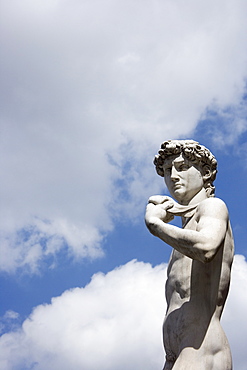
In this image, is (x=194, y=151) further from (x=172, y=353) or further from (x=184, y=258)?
(x=172, y=353)

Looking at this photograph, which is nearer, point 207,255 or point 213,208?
point 207,255

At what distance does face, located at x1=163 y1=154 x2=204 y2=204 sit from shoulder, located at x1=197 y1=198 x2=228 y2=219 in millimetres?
532

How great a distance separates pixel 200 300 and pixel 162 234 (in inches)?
38.1

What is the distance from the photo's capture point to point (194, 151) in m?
8.34

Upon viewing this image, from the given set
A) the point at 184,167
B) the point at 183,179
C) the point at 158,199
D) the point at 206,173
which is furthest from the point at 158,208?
the point at 206,173

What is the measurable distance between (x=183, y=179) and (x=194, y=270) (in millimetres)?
1475

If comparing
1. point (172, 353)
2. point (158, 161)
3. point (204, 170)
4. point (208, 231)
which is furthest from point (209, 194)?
point (172, 353)

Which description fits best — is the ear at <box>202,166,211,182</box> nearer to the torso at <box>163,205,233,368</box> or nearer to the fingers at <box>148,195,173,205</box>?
the fingers at <box>148,195,173,205</box>

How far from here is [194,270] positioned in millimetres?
7410

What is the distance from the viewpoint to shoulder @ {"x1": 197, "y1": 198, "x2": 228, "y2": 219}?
7.36m

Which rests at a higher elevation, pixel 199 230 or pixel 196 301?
pixel 199 230

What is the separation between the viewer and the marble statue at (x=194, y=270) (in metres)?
6.86

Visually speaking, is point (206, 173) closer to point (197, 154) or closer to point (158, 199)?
point (197, 154)

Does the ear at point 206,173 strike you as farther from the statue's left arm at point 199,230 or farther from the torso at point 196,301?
the torso at point 196,301
